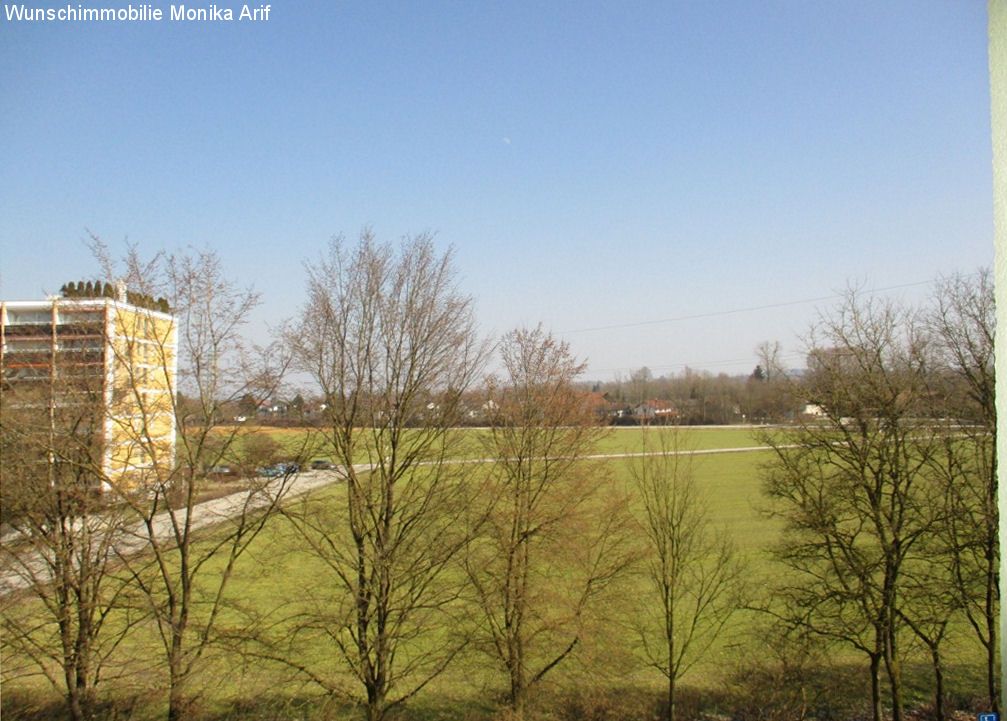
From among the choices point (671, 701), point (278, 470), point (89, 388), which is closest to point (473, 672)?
point (671, 701)

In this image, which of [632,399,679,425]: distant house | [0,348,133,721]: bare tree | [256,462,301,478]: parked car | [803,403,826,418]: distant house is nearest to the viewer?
[0,348,133,721]: bare tree

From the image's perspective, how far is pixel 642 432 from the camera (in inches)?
399

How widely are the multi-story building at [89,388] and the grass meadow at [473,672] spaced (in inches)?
43.8

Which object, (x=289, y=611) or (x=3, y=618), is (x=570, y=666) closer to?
(x=289, y=611)

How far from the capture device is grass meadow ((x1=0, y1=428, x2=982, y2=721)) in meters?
5.91

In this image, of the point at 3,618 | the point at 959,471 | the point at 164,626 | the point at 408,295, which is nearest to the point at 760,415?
the point at 959,471

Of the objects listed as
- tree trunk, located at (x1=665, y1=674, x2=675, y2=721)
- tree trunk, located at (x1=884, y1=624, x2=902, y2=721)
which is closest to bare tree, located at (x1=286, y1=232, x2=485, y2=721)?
tree trunk, located at (x1=665, y1=674, x2=675, y2=721)

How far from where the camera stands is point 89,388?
5344 mm

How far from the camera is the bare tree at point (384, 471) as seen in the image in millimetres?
6520

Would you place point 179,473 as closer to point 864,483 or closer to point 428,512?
point 428,512

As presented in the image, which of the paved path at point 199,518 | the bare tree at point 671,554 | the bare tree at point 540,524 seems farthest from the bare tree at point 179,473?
the bare tree at point 671,554

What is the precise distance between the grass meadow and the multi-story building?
111cm

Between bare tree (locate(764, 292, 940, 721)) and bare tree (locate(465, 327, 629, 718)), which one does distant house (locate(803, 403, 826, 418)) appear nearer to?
bare tree (locate(764, 292, 940, 721))

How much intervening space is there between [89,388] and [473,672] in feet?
17.5
